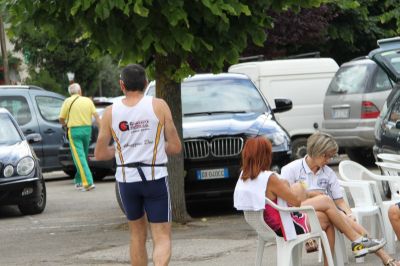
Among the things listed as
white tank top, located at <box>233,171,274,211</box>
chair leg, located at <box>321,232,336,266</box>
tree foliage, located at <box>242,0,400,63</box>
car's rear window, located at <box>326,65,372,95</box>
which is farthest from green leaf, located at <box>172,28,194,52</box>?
tree foliage, located at <box>242,0,400,63</box>

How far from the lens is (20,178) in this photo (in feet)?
49.4

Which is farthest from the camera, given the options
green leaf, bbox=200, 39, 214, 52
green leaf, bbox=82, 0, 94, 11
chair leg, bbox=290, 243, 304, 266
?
green leaf, bbox=200, 39, 214, 52

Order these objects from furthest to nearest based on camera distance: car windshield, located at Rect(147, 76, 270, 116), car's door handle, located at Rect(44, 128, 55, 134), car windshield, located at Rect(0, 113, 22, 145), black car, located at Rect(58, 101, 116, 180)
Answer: car's door handle, located at Rect(44, 128, 55, 134), black car, located at Rect(58, 101, 116, 180), car windshield, located at Rect(0, 113, 22, 145), car windshield, located at Rect(147, 76, 270, 116)

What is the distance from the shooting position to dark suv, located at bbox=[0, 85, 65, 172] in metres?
21.4

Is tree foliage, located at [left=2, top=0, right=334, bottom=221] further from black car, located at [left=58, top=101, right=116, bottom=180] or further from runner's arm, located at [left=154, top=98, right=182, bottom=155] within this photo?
black car, located at [left=58, top=101, right=116, bottom=180]

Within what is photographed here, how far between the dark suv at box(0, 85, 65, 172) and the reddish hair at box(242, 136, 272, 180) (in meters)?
13.1

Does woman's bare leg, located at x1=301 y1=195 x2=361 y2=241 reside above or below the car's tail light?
above

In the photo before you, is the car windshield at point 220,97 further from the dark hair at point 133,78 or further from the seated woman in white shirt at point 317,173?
the dark hair at point 133,78

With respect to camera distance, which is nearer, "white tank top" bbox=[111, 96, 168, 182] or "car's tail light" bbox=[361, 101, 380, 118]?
"white tank top" bbox=[111, 96, 168, 182]

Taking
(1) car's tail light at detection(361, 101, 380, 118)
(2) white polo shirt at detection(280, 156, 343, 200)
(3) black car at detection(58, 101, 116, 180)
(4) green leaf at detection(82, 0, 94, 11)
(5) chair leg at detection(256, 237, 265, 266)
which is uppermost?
(4) green leaf at detection(82, 0, 94, 11)

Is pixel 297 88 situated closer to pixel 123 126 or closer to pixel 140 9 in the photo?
pixel 140 9

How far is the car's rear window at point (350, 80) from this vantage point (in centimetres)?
1936

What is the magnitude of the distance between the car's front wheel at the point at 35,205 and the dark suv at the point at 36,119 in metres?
5.83

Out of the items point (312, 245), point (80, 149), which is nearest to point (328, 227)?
point (312, 245)
